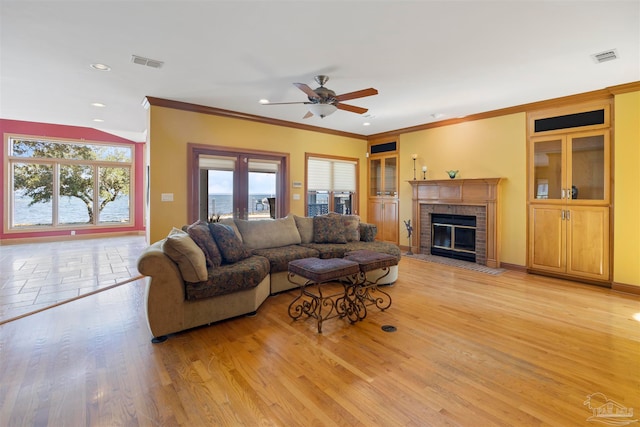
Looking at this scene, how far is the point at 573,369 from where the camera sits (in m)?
2.25

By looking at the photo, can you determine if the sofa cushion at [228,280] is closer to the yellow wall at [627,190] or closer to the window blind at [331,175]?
the window blind at [331,175]

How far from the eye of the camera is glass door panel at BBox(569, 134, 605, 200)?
170 inches

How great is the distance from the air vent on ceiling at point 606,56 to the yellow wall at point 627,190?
3.94 feet

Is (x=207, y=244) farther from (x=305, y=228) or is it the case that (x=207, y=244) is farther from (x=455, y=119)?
(x=455, y=119)

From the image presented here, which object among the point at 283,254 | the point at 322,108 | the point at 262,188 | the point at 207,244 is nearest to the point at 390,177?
the point at 262,188

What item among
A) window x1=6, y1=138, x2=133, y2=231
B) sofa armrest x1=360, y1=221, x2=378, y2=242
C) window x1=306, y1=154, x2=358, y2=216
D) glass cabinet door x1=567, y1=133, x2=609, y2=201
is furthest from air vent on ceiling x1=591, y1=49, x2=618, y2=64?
window x1=6, y1=138, x2=133, y2=231

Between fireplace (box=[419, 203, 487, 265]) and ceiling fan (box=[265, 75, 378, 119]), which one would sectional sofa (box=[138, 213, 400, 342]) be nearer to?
ceiling fan (box=[265, 75, 378, 119])

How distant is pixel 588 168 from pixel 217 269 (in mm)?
5247

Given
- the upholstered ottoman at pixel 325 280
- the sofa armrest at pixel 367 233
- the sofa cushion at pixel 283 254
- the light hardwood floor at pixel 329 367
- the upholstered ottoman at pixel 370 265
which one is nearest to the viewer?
the light hardwood floor at pixel 329 367

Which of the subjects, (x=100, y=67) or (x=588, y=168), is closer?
(x=100, y=67)

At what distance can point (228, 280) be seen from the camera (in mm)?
3002

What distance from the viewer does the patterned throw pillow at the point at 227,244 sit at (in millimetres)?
3403

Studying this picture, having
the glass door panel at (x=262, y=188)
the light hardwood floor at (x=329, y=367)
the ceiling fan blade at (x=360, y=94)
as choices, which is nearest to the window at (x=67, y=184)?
the glass door panel at (x=262, y=188)

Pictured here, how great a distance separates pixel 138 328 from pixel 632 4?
5015 mm
